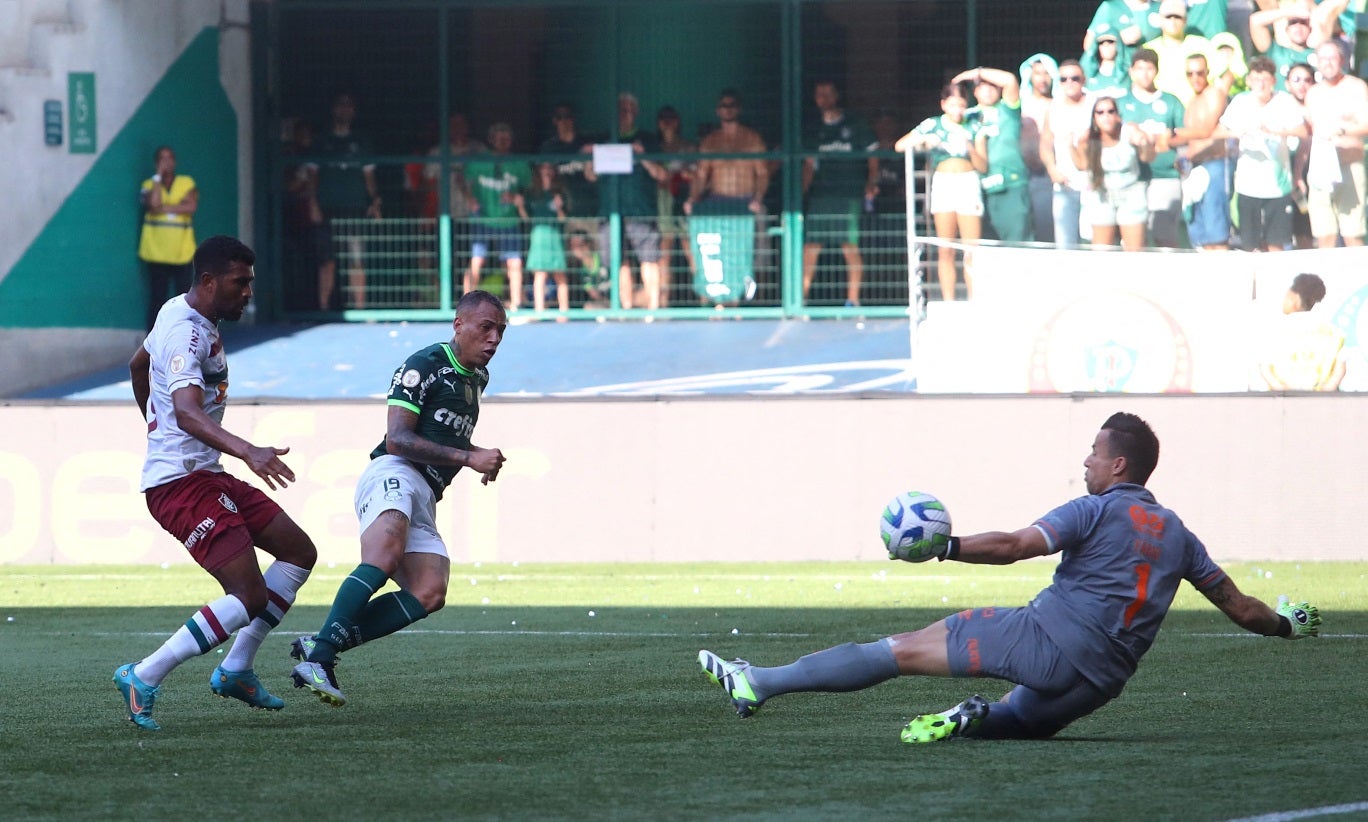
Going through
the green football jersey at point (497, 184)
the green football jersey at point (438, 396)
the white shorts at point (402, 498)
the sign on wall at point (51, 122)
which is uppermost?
the sign on wall at point (51, 122)

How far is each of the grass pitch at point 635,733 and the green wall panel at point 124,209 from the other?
9.78 meters

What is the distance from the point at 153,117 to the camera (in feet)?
77.4

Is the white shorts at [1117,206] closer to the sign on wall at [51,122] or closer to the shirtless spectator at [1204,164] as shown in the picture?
the shirtless spectator at [1204,164]

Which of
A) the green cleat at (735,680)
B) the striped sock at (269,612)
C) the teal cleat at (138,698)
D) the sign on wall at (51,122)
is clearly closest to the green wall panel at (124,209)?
the sign on wall at (51,122)

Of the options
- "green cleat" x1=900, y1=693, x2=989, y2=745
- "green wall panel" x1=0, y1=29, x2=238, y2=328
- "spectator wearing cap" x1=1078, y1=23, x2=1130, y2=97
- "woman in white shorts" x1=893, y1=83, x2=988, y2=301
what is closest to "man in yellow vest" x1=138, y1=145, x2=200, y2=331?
"green wall panel" x1=0, y1=29, x2=238, y2=328

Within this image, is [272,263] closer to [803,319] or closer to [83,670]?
[803,319]

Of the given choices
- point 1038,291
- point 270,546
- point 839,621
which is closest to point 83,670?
point 270,546

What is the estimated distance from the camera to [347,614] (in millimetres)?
7855

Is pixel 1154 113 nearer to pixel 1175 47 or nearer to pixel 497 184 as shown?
pixel 1175 47

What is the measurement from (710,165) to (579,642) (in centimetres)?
1379

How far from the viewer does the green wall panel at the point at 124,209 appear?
22.1 meters

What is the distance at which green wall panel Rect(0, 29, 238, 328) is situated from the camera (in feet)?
72.5

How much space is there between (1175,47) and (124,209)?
11.6 m

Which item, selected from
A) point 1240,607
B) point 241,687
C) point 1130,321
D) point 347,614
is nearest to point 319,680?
point 347,614
